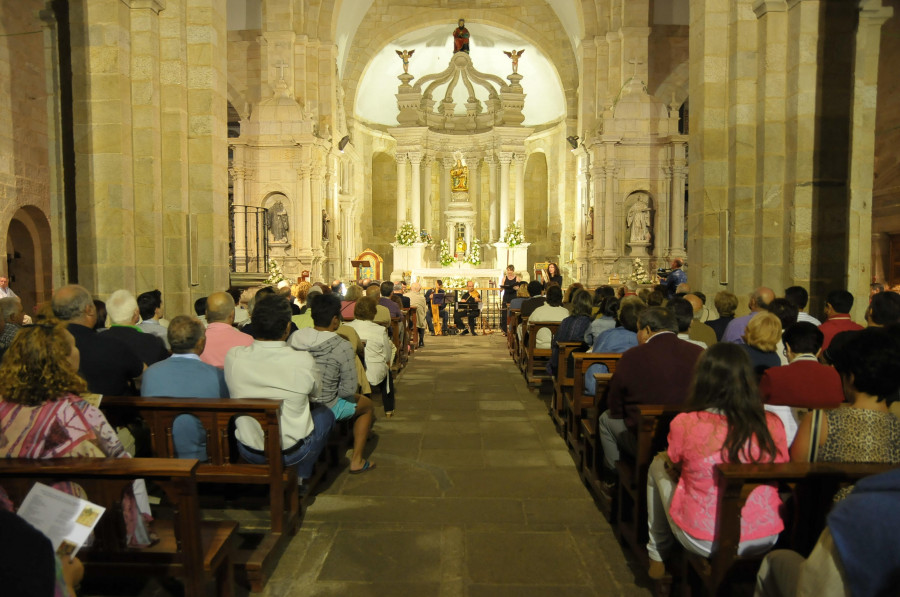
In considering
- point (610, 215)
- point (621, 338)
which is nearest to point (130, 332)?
point (621, 338)

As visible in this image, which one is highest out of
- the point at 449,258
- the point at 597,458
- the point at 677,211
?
the point at 677,211

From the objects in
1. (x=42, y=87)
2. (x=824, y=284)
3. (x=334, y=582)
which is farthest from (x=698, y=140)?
(x=42, y=87)

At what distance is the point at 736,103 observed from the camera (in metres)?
8.07

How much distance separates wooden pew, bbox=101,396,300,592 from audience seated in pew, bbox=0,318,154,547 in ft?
2.85

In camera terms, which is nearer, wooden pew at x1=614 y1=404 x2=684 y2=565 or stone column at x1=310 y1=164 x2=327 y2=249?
wooden pew at x1=614 y1=404 x2=684 y2=565

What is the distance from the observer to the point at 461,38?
78.8 ft

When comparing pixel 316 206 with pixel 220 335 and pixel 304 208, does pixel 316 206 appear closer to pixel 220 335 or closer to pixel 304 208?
pixel 304 208

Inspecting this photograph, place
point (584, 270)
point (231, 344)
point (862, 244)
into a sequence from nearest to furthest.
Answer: point (231, 344) < point (862, 244) < point (584, 270)

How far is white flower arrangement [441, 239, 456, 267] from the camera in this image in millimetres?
23141

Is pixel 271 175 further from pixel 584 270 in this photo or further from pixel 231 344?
pixel 231 344

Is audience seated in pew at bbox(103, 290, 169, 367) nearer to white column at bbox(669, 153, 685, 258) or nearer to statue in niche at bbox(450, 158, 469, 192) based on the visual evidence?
white column at bbox(669, 153, 685, 258)

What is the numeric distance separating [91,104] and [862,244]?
29.6 feet

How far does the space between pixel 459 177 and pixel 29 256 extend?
15.1m

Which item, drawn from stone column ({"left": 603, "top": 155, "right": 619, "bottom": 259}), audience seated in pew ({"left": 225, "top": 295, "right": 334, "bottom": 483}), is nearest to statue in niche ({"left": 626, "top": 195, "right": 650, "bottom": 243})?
stone column ({"left": 603, "top": 155, "right": 619, "bottom": 259})
